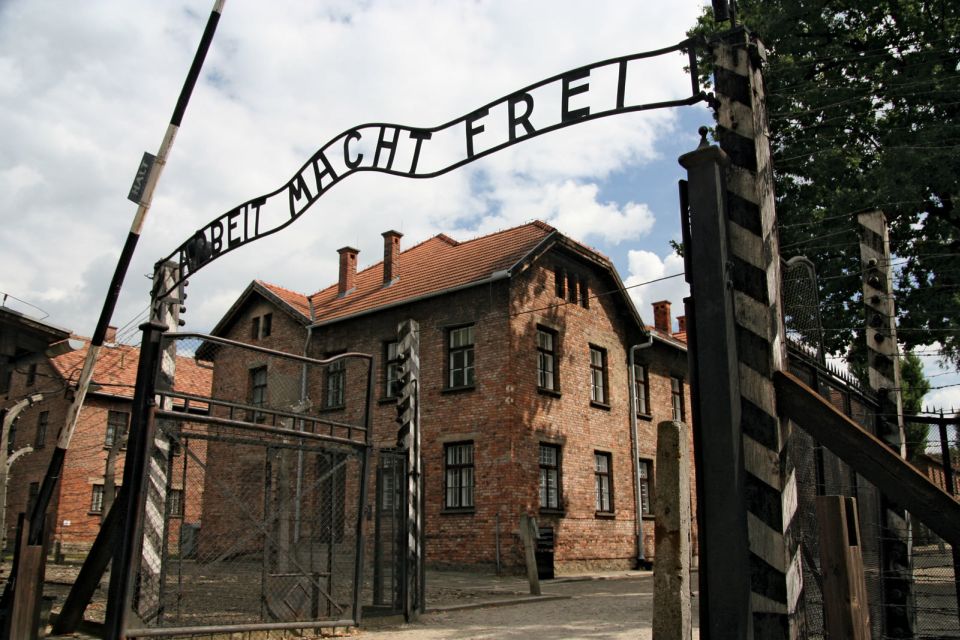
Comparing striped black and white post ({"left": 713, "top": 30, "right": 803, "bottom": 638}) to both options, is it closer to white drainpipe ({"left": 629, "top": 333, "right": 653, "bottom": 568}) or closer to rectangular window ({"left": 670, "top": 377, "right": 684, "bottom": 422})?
white drainpipe ({"left": 629, "top": 333, "right": 653, "bottom": 568})

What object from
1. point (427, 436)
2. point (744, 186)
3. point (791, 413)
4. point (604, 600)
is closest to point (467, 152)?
point (744, 186)

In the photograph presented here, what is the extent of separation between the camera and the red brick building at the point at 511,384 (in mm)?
20000

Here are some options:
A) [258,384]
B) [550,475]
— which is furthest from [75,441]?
[550,475]

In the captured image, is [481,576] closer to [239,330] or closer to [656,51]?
[239,330]

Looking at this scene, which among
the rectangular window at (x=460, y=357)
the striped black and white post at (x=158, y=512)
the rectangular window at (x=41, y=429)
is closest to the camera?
the striped black and white post at (x=158, y=512)

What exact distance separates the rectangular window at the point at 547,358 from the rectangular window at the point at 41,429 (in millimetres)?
23550

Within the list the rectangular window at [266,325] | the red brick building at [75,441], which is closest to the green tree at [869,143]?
the rectangular window at [266,325]

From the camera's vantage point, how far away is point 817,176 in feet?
54.4

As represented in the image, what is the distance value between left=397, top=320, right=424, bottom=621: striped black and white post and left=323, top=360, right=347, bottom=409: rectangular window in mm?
14071

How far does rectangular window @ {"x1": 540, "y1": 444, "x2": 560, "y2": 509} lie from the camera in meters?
20.7

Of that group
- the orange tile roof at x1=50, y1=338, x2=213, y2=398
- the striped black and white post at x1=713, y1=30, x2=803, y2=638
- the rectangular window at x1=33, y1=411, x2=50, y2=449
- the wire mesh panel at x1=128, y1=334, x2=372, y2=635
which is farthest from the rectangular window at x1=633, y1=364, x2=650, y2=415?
the rectangular window at x1=33, y1=411, x2=50, y2=449

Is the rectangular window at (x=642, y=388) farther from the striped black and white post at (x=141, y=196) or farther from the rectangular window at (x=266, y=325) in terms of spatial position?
the striped black and white post at (x=141, y=196)

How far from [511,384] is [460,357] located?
6.80ft

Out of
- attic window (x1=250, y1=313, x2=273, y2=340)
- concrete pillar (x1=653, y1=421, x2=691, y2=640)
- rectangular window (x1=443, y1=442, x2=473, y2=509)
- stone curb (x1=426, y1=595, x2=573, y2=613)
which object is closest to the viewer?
concrete pillar (x1=653, y1=421, x2=691, y2=640)
